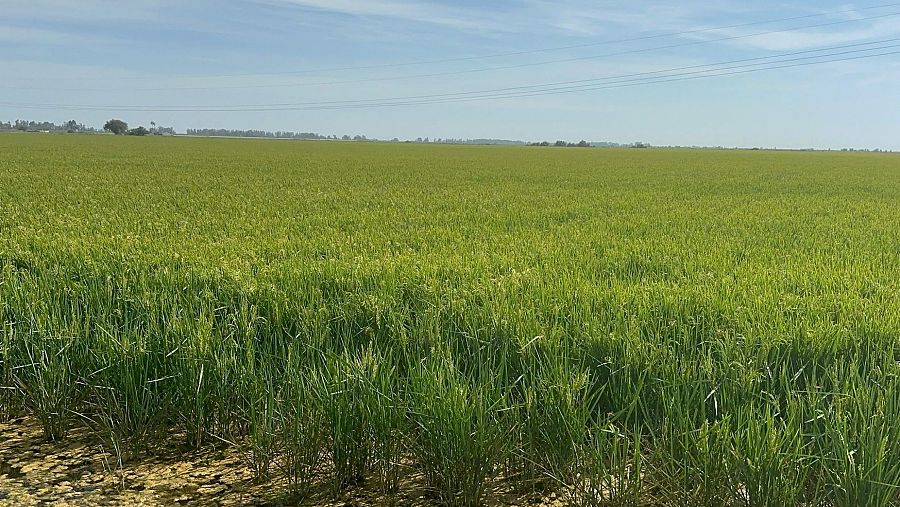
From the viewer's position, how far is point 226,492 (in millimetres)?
3020

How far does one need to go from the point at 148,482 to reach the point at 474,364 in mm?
1672

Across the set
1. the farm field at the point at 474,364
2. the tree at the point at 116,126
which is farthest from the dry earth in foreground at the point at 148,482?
→ the tree at the point at 116,126

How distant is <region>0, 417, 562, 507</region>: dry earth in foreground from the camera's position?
9.64 ft

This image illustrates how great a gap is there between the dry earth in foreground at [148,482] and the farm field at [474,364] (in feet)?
0.13

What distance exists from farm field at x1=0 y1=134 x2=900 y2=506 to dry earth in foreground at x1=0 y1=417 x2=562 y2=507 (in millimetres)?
41

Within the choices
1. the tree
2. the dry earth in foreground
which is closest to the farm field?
the dry earth in foreground

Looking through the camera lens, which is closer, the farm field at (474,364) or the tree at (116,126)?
the farm field at (474,364)

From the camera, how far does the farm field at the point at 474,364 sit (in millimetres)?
2734

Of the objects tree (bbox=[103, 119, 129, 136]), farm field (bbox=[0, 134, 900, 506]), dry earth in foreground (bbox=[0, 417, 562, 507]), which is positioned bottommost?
dry earth in foreground (bbox=[0, 417, 562, 507])

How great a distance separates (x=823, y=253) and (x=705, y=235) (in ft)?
6.05

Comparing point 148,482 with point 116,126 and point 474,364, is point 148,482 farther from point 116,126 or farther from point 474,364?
point 116,126

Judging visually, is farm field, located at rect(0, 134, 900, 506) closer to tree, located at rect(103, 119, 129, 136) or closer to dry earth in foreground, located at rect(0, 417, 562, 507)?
dry earth in foreground, located at rect(0, 417, 562, 507)

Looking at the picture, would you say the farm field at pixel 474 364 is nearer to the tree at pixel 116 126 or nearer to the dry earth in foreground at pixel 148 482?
the dry earth in foreground at pixel 148 482

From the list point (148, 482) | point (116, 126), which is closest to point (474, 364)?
point (148, 482)
